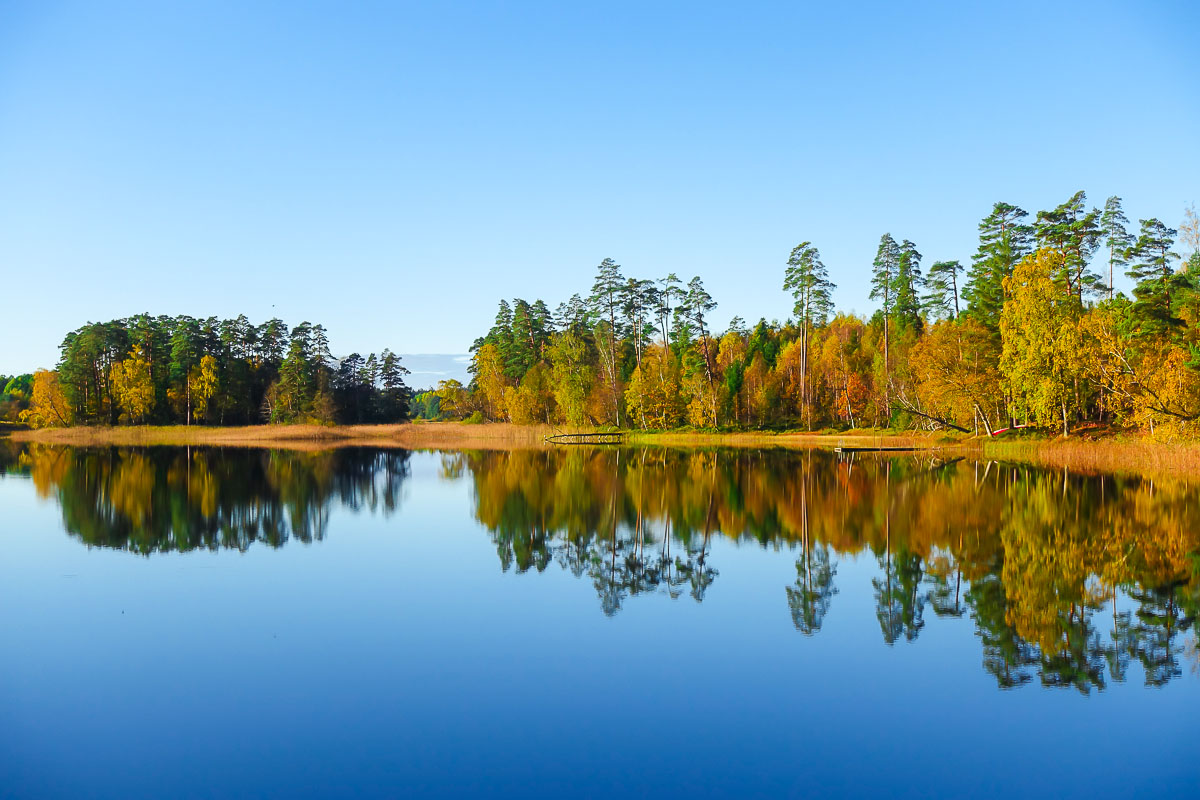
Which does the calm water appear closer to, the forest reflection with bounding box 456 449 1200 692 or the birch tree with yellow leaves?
the forest reflection with bounding box 456 449 1200 692

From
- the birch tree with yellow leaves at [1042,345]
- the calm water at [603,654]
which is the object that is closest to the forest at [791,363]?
A: the birch tree with yellow leaves at [1042,345]

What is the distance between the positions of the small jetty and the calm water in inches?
1532

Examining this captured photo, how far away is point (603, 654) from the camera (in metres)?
9.84

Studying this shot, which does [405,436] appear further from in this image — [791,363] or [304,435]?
[791,363]

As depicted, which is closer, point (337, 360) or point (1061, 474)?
point (1061, 474)

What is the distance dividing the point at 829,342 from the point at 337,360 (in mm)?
53985

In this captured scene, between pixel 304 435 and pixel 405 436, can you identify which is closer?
pixel 304 435

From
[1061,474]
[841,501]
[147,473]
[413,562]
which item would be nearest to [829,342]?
[1061,474]

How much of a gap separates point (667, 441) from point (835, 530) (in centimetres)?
4093

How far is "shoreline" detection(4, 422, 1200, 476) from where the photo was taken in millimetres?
34562

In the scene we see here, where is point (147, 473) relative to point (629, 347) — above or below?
below

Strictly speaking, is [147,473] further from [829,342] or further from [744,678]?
[829,342]

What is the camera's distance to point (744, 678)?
29.7 ft

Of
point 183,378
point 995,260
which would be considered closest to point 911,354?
point 995,260
